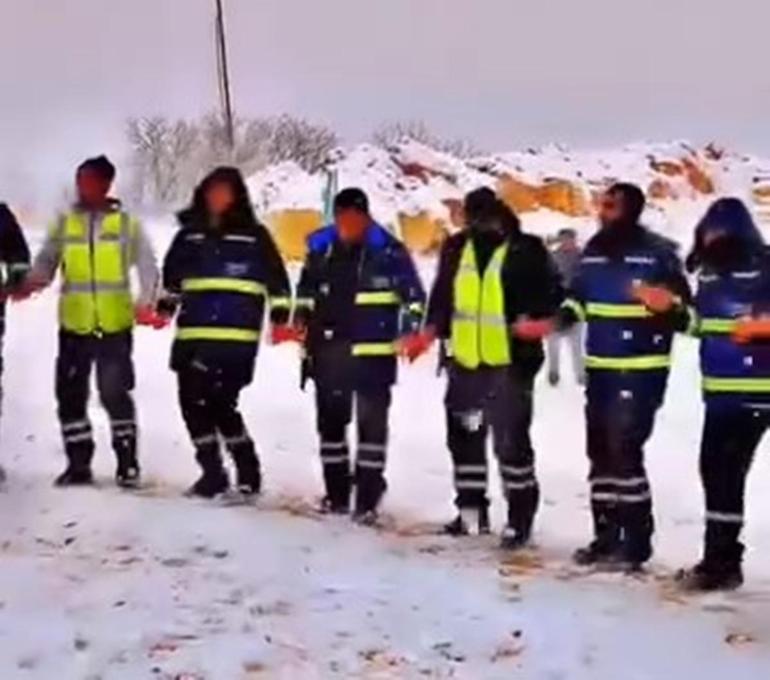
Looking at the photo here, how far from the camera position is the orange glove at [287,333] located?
832 centimetres

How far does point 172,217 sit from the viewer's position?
28.6ft

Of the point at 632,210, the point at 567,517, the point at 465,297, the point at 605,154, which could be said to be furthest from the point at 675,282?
the point at 605,154

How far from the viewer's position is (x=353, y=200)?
8.02 metres

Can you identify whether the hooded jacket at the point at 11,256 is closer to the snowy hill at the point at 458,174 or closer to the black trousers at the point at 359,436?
the black trousers at the point at 359,436

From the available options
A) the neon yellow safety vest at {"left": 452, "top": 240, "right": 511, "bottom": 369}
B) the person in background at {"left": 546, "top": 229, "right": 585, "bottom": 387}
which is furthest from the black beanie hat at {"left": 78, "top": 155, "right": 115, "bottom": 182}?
the person in background at {"left": 546, "top": 229, "right": 585, "bottom": 387}

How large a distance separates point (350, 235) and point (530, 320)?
104 cm

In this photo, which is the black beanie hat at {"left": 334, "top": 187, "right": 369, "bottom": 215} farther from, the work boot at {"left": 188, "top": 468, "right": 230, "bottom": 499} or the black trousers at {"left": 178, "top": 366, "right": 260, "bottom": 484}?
the work boot at {"left": 188, "top": 468, "right": 230, "bottom": 499}

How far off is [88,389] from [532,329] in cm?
247

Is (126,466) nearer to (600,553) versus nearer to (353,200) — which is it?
(353,200)

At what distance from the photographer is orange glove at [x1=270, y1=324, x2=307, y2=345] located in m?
8.32

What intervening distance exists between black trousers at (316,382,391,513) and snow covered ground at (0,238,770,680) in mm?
233

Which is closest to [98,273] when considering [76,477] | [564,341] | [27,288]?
[27,288]

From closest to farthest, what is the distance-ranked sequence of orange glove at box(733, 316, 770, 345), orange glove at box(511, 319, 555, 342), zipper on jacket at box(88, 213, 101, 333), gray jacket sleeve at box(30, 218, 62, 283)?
orange glove at box(733, 316, 770, 345), orange glove at box(511, 319, 555, 342), zipper on jacket at box(88, 213, 101, 333), gray jacket sleeve at box(30, 218, 62, 283)

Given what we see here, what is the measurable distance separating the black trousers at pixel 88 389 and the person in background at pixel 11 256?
374 mm
